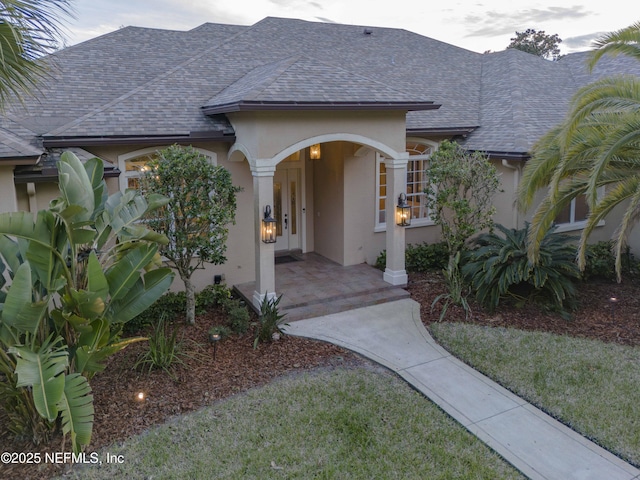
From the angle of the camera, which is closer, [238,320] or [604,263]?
[238,320]

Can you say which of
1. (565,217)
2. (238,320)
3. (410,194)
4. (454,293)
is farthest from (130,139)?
(565,217)


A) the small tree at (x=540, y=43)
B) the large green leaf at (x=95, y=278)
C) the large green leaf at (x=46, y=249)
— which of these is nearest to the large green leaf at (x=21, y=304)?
the large green leaf at (x=46, y=249)

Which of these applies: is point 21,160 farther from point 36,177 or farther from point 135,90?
point 135,90

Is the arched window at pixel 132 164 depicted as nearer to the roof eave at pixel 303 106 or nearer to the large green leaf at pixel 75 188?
the roof eave at pixel 303 106

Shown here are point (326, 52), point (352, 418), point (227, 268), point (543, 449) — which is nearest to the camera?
point (543, 449)

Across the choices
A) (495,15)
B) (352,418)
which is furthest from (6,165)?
(495,15)

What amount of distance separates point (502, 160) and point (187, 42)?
10326mm

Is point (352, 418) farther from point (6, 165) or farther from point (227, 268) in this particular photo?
point (6, 165)

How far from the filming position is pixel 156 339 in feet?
26.7

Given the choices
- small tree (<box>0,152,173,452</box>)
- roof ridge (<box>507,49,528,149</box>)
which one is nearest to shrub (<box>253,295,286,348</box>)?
small tree (<box>0,152,173,452</box>)

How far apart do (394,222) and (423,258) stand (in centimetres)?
223

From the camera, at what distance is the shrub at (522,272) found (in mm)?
10320

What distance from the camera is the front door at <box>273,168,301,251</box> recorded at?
46.5ft

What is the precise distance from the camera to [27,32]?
5555mm
